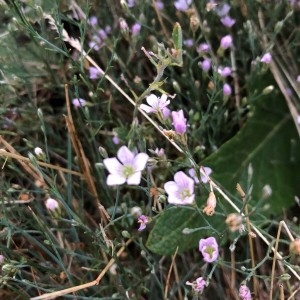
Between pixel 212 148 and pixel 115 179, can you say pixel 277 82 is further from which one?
pixel 115 179

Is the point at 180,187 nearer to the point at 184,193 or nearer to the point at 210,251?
the point at 184,193

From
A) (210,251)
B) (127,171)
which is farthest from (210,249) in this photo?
(127,171)

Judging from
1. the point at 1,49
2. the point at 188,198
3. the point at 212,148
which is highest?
the point at 1,49

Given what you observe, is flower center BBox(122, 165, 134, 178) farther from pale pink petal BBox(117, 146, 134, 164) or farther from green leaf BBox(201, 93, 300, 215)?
green leaf BBox(201, 93, 300, 215)

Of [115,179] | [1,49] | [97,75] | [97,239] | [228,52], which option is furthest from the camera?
[228,52]

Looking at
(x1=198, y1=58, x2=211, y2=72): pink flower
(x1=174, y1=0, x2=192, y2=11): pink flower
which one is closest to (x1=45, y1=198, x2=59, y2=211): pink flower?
(x1=198, y1=58, x2=211, y2=72): pink flower

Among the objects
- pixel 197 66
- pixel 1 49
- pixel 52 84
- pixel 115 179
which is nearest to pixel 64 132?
pixel 52 84
